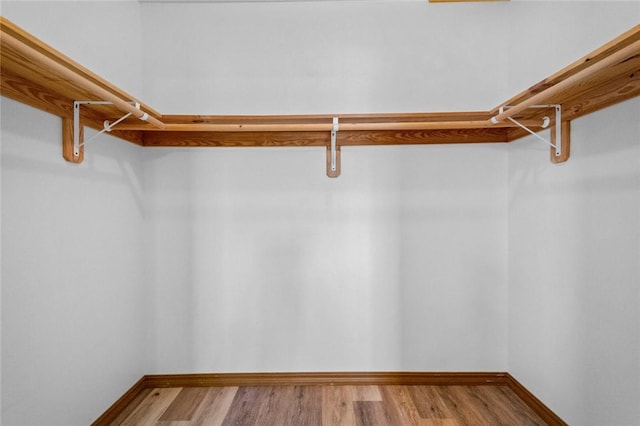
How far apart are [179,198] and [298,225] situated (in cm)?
74

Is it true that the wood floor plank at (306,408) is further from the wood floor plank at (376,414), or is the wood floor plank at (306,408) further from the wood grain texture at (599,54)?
the wood grain texture at (599,54)

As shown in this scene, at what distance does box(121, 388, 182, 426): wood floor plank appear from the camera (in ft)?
6.25

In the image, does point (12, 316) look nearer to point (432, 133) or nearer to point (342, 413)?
point (342, 413)

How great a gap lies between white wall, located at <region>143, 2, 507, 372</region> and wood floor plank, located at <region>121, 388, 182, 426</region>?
0.48ft

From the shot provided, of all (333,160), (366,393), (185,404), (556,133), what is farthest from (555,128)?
(185,404)

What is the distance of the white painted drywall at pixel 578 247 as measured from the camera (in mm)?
1413

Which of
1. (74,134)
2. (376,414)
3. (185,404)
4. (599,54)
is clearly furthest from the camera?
(185,404)

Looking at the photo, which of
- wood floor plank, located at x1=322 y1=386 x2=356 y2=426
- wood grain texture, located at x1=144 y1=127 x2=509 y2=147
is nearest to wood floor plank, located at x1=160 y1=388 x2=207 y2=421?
wood floor plank, located at x1=322 y1=386 x2=356 y2=426

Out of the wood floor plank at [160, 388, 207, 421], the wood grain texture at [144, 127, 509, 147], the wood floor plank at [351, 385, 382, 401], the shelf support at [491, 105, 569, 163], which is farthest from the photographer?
the wood grain texture at [144, 127, 509, 147]

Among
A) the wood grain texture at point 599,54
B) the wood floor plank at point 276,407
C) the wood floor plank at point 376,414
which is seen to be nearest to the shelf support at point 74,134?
the wood floor plank at point 276,407

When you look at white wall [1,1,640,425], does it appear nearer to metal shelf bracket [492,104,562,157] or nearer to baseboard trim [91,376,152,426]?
baseboard trim [91,376,152,426]

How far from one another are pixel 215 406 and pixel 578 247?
1982 mm

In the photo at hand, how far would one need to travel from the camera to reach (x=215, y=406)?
80.0 inches

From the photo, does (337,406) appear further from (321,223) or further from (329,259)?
(321,223)
